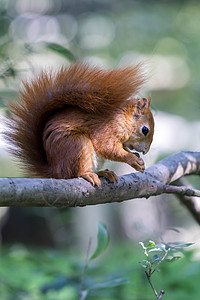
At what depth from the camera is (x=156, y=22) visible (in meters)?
7.76

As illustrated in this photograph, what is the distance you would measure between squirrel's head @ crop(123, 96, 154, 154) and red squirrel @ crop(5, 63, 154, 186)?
196mm

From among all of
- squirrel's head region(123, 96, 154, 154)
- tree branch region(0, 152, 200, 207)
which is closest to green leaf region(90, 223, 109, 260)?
tree branch region(0, 152, 200, 207)

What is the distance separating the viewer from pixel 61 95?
1663 millimetres

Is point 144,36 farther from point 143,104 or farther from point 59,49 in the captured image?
point 59,49

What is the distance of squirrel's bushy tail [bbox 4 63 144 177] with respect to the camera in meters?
1.65

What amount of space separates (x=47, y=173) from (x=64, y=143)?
14 centimetres

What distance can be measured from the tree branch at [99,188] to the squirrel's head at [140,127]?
0.57ft

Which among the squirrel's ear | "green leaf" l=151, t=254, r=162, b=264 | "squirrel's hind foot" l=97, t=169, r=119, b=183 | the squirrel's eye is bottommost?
"green leaf" l=151, t=254, r=162, b=264

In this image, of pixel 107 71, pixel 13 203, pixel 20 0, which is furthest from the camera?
pixel 20 0

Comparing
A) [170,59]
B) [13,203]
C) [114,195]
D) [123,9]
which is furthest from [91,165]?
[170,59]

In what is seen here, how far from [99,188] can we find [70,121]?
1.24 feet

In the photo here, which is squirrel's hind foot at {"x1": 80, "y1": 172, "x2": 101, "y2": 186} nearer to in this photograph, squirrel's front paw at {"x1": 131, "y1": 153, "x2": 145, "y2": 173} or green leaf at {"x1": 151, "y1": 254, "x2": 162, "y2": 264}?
squirrel's front paw at {"x1": 131, "y1": 153, "x2": 145, "y2": 173}

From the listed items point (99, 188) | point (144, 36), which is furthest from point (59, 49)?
point (144, 36)

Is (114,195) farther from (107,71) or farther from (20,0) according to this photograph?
(20,0)
